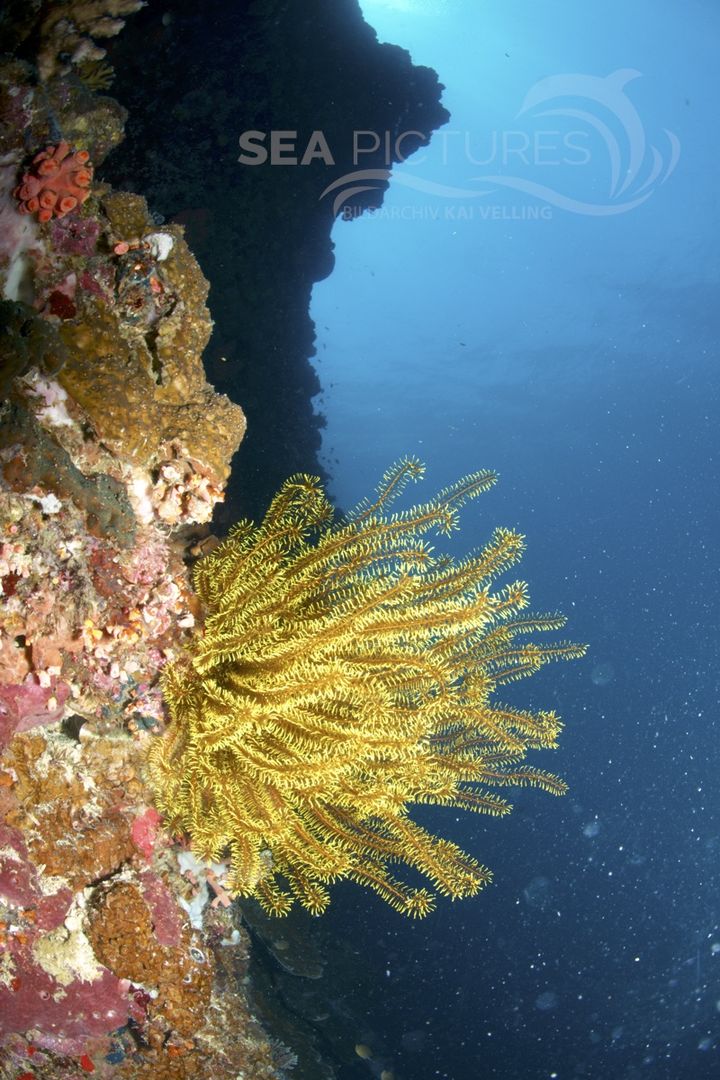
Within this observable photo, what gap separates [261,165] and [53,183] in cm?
366

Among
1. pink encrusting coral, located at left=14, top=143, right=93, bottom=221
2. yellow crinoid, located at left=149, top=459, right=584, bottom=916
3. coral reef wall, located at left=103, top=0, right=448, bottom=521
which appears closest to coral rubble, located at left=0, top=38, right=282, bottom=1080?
pink encrusting coral, located at left=14, top=143, right=93, bottom=221

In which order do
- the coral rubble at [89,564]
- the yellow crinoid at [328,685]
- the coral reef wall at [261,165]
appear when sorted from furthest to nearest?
the coral reef wall at [261,165], the yellow crinoid at [328,685], the coral rubble at [89,564]

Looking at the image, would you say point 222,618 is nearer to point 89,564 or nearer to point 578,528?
point 89,564

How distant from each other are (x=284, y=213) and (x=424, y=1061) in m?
11.9

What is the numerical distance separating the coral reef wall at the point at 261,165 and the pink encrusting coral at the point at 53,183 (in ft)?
8.53

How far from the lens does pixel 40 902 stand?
11.5 feet

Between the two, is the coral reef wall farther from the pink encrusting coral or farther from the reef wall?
the pink encrusting coral

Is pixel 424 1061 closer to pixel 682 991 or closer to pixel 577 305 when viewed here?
pixel 682 991

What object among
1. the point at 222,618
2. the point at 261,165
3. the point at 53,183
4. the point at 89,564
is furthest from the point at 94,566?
the point at 261,165

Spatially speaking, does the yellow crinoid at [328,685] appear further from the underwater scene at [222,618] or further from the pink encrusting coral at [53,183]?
the pink encrusting coral at [53,183]

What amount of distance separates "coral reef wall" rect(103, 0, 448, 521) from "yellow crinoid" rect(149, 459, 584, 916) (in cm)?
273

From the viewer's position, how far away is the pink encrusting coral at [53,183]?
2.82 metres

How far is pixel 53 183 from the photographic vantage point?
2852 millimetres

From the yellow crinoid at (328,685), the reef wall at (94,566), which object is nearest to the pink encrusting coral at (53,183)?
the reef wall at (94,566)
